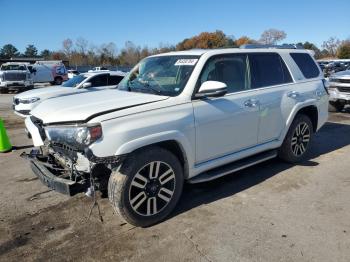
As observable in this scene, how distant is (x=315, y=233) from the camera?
3662mm

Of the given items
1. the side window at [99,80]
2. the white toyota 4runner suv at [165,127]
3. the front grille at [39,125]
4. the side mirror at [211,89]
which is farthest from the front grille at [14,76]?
the side mirror at [211,89]

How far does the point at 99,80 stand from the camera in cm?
1124

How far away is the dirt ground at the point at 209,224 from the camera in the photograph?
3363 millimetres

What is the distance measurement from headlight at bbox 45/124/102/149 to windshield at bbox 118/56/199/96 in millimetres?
1118

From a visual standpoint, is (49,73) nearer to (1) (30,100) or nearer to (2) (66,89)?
(2) (66,89)

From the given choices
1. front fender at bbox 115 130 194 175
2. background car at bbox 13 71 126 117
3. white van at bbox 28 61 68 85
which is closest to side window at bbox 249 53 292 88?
front fender at bbox 115 130 194 175

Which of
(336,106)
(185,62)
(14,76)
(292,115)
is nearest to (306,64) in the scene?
(292,115)

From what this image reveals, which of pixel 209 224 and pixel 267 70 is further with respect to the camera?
pixel 267 70

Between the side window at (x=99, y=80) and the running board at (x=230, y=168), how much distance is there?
7.29 m

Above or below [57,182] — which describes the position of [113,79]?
above

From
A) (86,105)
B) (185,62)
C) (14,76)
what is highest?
(185,62)

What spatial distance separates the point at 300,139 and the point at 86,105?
12.1 ft

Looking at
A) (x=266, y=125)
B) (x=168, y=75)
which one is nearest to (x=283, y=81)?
(x=266, y=125)

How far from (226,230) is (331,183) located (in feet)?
7.19
